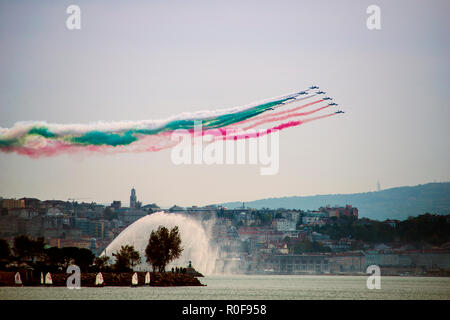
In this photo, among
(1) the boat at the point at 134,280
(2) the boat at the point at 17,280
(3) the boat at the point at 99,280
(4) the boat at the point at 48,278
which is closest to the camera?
(4) the boat at the point at 48,278

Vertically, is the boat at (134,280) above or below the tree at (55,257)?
below

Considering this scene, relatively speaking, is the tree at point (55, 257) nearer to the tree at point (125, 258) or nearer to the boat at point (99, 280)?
the tree at point (125, 258)

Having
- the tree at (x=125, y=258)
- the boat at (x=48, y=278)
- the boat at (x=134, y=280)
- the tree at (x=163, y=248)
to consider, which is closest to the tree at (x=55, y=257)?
the tree at (x=125, y=258)

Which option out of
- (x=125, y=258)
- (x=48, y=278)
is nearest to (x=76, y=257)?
(x=125, y=258)

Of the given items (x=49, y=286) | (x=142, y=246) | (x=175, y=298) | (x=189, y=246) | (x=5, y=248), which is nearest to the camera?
(x=175, y=298)

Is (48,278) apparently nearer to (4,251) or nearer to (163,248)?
(4,251)

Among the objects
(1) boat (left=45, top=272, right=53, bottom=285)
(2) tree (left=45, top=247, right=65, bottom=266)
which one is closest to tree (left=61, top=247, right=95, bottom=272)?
(2) tree (left=45, top=247, right=65, bottom=266)

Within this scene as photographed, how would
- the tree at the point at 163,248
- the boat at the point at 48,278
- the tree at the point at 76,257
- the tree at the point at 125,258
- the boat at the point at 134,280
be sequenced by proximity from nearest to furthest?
1. the boat at the point at 48,278
2. the boat at the point at 134,280
3. the tree at the point at 76,257
4. the tree at the point at 125,258
5. the tree at the point at 163,248

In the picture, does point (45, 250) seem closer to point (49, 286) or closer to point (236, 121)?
point (49, 286)

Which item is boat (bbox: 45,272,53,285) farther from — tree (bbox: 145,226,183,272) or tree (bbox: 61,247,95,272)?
tree (bbox: 145,226,183,272)
